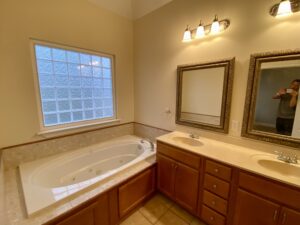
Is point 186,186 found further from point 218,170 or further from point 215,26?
point 215,26

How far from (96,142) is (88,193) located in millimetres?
1225

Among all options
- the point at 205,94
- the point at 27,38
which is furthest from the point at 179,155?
the point at 27,38

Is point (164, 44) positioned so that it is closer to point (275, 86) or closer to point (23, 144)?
point (275, 86)

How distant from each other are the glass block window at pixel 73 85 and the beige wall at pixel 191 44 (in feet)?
2.14

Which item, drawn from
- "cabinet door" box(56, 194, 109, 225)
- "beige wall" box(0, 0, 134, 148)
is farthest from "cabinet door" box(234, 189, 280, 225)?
"beige wall" box(0, 0, 134, 148)

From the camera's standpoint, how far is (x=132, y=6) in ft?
8.86

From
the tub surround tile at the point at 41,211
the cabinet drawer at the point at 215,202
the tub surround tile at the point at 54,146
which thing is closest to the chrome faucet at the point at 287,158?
the cabinet drawer at the point at 215,202

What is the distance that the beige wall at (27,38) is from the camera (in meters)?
1.66

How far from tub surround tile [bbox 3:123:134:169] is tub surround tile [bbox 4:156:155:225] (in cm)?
15

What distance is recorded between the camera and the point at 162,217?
70.1 inches

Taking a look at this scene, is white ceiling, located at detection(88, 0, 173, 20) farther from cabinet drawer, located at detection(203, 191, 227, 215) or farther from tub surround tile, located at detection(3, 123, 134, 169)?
cabinet drawer, located at detection(203, 191, 227, 215)

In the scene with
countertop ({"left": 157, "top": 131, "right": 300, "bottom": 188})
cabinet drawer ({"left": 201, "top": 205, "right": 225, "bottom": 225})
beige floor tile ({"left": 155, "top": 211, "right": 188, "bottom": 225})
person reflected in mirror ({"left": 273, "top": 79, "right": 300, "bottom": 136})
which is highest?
person reflected in mirror ({"left": 273, "top": 79, "right": 300, "bottom": 136})

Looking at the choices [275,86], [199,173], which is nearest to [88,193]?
[199,173]

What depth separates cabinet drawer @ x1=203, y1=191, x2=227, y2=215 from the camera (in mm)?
1428
